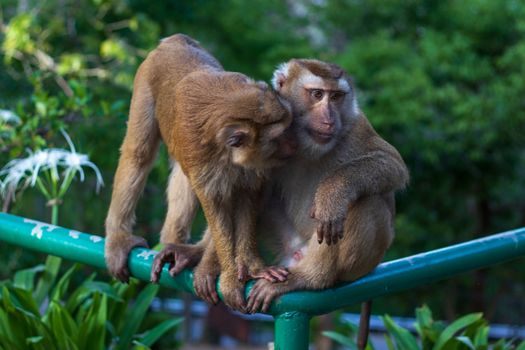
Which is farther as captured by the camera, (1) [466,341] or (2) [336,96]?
(1) [466,341]

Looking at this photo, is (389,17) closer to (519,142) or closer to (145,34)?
(519,142)

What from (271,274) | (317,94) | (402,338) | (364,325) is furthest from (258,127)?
(402,338)

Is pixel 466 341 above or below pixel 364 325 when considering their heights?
below

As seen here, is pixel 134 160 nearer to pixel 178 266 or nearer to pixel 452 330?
pixel 178 266

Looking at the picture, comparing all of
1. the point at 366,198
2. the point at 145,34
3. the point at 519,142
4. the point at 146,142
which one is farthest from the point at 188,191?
the point at 519,142

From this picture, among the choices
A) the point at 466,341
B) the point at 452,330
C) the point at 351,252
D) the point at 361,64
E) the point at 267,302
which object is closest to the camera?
the point at 267,302

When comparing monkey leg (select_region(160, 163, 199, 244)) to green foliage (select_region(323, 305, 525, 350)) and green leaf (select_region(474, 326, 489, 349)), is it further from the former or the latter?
green leaf (select_region(474, 326, 489, 349))

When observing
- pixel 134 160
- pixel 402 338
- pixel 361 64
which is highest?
pixel 361 64

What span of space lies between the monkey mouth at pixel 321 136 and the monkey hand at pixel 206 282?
0.66m

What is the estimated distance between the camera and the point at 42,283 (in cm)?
462

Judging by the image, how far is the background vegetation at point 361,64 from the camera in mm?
7039

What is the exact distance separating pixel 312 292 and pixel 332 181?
620mm

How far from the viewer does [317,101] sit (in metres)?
3.59

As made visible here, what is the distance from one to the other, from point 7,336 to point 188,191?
3.40 ft
